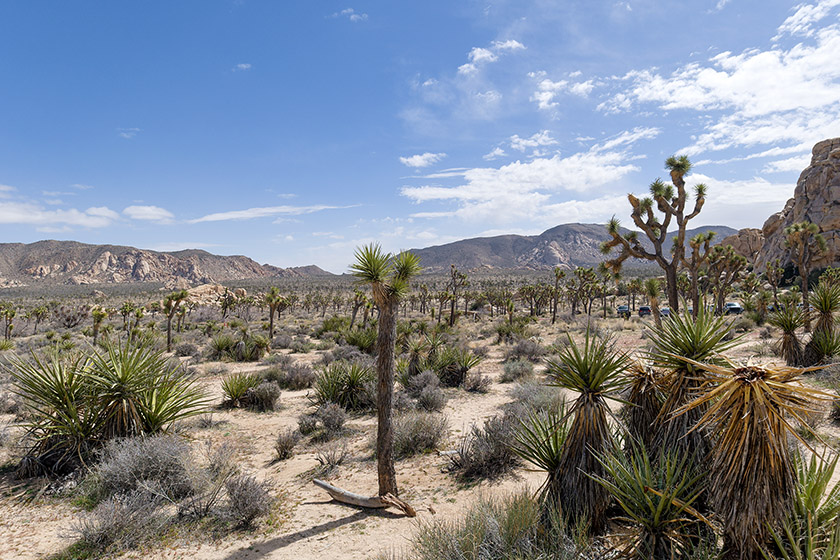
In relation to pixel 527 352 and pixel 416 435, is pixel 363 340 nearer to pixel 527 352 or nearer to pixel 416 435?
pixel 527 352

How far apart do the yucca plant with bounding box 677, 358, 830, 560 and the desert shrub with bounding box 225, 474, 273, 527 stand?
5994 mm

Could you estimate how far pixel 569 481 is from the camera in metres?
4.86

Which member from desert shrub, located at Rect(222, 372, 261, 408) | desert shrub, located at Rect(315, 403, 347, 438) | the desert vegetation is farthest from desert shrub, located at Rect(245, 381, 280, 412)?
desert shrub, located at Rect(315, 403, 347, 438)

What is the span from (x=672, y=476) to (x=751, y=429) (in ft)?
3.95

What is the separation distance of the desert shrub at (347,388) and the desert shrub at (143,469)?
198 inches

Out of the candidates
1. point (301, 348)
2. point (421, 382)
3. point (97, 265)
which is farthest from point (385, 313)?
point (97, 265)

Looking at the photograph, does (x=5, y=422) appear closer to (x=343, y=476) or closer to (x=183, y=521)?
(x=183, y=521)

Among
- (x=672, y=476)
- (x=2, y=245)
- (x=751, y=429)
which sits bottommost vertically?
(x=672, y=476)

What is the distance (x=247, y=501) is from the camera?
627 centimetres

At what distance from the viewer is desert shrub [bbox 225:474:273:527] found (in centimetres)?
619

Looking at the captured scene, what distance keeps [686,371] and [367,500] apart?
522 cm

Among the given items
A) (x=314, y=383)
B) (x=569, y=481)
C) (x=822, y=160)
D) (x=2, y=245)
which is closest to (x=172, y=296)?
(x=314, y=383)

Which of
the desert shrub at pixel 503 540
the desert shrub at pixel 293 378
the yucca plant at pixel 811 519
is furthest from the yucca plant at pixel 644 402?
the desert shrub at pixel 293 378

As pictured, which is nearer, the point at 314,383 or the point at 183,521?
the point at 183,521
